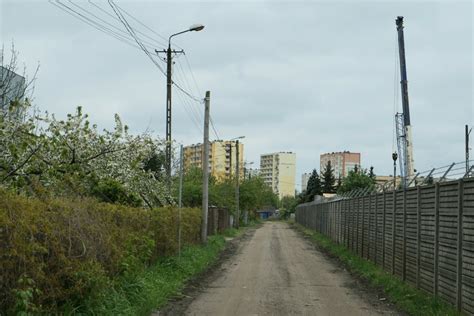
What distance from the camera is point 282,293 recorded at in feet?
39.8

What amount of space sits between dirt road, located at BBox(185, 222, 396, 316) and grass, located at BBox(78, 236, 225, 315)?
0.69 meters

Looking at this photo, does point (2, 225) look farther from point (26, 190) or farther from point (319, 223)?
point (319, 223)

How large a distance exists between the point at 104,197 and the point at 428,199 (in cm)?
899

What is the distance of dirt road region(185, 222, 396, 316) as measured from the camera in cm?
1016

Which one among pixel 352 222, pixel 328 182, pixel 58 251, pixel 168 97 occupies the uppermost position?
pixel 168 97

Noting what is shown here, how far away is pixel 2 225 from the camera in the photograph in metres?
5.91

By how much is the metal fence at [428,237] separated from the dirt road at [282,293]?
1.19 metres

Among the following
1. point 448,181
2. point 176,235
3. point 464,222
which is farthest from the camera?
point 176,235

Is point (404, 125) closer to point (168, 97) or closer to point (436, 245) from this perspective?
point (168, 97)

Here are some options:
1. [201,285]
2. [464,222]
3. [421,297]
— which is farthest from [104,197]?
[464,222]

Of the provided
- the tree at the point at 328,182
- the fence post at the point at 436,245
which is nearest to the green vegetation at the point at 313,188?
the tree at the point at 328,182

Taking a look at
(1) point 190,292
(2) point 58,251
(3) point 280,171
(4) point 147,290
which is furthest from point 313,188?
(2) point 58,251

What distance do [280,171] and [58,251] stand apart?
147686 mm

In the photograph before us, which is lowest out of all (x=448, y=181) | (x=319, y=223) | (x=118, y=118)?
(x=319, y=223)
